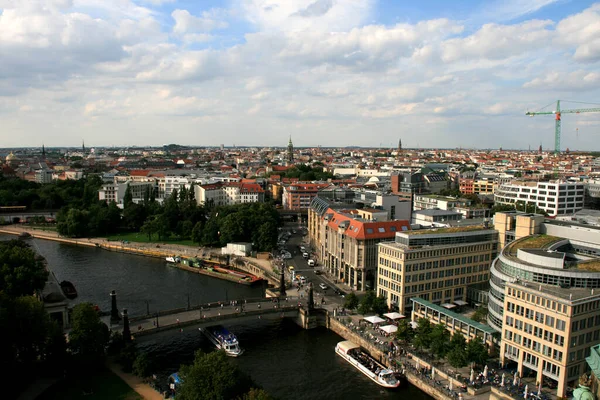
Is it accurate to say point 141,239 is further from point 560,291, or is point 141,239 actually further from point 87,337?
point 560,291

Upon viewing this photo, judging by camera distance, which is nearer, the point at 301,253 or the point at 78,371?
the point at 78,371

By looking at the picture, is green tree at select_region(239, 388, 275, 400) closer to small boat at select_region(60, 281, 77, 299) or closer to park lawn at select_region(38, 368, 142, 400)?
park lawn at select_region(38, 368, 142, 400)

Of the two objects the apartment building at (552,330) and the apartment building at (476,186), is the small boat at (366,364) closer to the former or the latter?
the apartment building at (552,330)

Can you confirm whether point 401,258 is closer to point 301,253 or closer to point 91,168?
point 301,253

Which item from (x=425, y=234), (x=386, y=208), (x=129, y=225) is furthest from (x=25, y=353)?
(x=129, y=225)

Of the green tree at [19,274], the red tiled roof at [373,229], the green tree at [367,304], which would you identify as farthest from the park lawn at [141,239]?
the green tree at [367,304]

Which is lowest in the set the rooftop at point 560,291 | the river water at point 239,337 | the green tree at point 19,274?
the river water at point 239,337

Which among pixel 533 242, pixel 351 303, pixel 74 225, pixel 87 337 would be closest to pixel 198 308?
pixel 87 337
